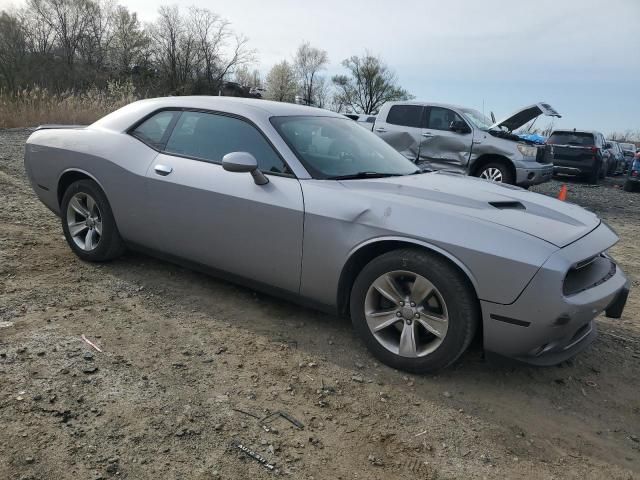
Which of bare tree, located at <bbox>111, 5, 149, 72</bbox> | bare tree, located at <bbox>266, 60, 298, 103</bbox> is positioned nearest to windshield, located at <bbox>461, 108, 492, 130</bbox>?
bare tree, located at <bbox>111, 5, 149, 72</bbox>

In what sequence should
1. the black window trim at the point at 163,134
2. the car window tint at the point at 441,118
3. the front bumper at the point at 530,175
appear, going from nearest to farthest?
the black window trim at the point at 163,134 < the front bumper at the point at 530,175 < the car window tint at the point at 441,118

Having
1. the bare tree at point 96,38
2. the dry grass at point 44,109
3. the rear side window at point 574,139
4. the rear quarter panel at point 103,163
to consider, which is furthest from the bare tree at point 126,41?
the rear quarter panel at point 103,163

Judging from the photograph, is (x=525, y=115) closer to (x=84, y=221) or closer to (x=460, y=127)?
(x=460, y=127)

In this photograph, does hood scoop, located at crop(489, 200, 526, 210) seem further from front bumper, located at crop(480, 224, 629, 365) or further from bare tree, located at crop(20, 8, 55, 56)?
bare tree, located at crop(20, 8, 55, 56)

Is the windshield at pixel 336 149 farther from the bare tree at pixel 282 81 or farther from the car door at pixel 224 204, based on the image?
the bare tree at pixel 282 81

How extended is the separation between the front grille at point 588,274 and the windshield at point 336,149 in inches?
55.1

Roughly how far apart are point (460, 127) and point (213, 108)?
7.44 metres

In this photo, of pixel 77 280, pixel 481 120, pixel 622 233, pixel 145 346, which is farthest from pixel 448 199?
pixel 481 120

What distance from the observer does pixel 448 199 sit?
308cm

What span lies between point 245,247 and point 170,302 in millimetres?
803

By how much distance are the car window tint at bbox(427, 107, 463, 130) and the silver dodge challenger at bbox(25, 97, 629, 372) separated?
6640mm

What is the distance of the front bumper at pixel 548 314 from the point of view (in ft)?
8.34

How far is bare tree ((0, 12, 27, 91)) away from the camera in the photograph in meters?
36.8

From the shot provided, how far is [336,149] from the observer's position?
3.69 metres
